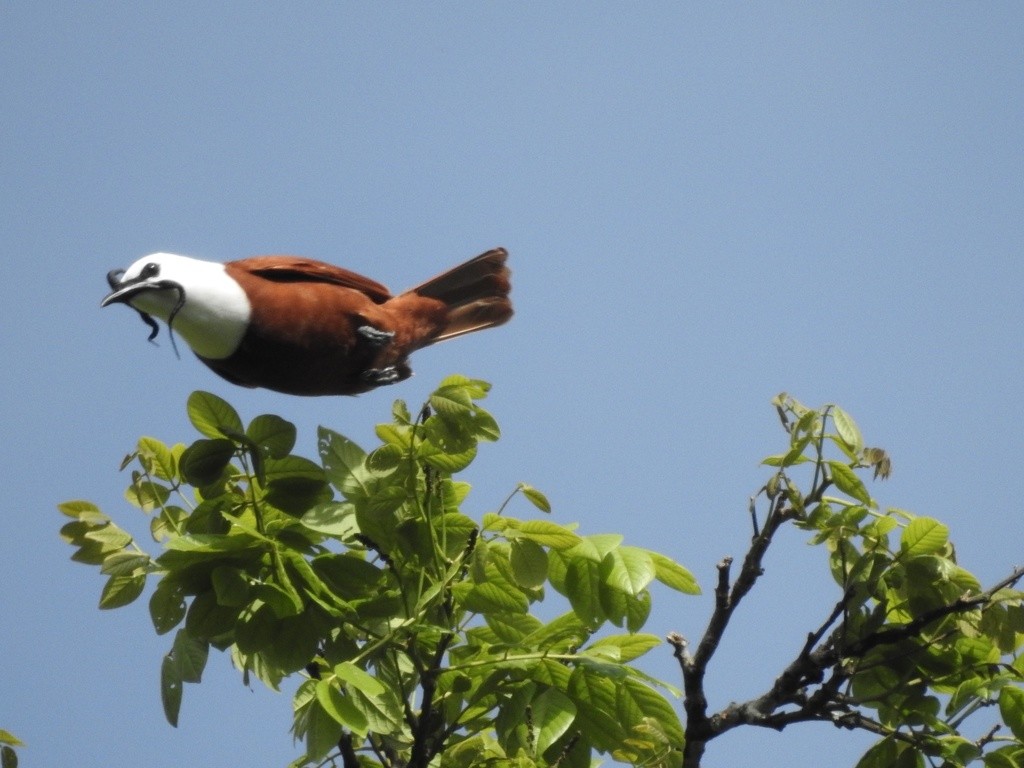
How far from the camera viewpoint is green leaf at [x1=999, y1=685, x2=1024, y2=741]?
2.69 meters

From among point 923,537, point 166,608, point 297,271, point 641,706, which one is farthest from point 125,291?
point 923,537

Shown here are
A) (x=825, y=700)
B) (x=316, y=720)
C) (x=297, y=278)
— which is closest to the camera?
(x=316, y=720)

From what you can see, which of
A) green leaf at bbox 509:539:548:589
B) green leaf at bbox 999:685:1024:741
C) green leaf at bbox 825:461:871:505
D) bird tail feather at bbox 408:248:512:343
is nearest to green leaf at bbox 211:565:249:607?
green leaf at bbox 509:539:548:589

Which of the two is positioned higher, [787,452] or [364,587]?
[787,452]

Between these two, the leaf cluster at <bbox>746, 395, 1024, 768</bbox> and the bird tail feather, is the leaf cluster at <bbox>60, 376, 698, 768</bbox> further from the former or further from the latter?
the bird tail feather

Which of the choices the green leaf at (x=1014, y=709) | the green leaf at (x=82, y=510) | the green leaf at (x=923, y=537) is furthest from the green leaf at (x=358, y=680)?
the green leaf at (x=1014, y=709)

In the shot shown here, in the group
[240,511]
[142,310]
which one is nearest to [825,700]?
[240,511]

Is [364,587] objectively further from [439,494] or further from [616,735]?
[616,735]

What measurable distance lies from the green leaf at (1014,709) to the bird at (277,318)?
7.69 feet

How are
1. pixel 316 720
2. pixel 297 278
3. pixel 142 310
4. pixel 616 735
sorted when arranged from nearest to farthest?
pixel 316 720 → pixel 616 735 → pixel 142 310 → pixel 297 278

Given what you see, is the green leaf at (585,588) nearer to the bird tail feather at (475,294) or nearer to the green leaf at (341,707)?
the green leaf at (341,707)

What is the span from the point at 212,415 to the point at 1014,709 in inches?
80.5

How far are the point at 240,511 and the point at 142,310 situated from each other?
122 cm

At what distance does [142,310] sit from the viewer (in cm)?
→ 382
